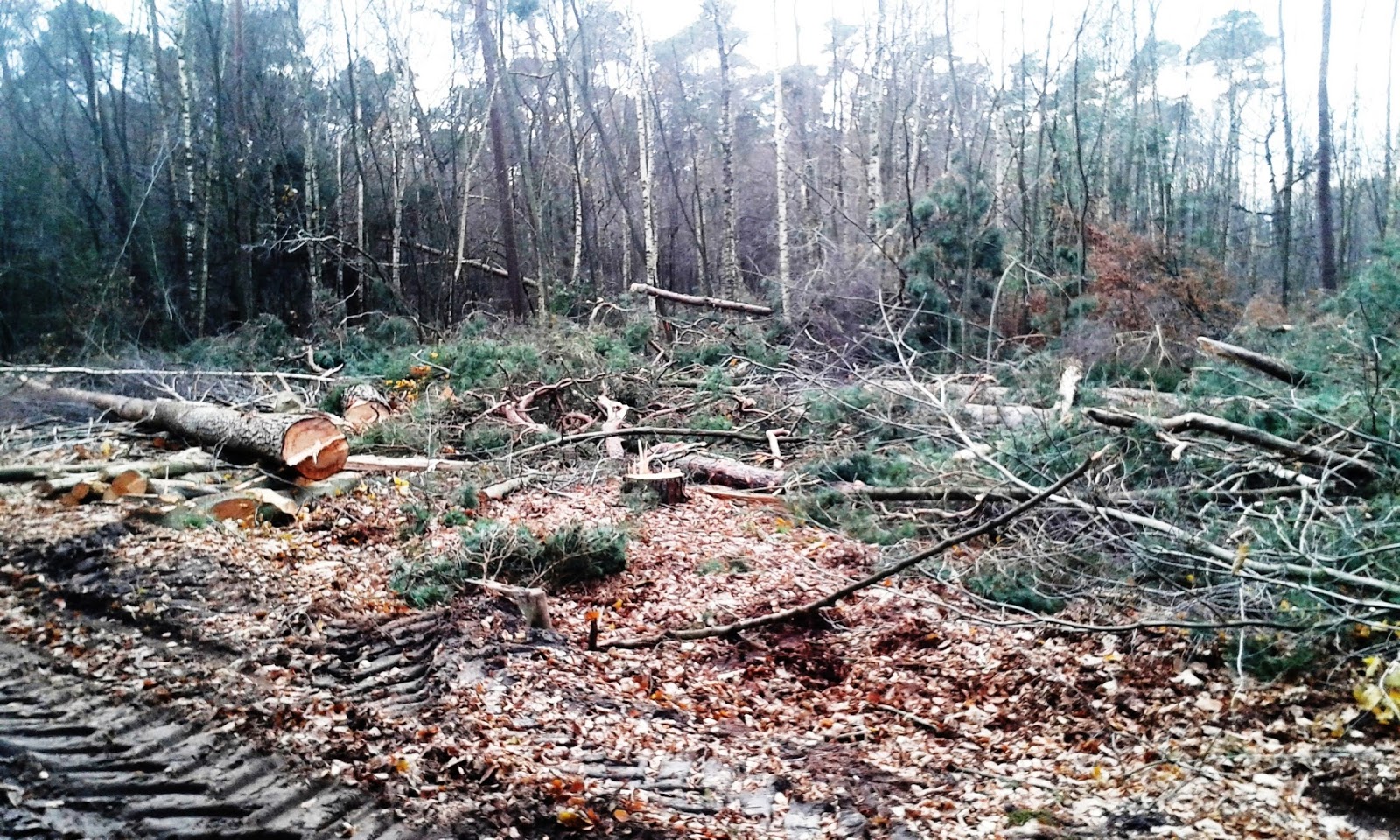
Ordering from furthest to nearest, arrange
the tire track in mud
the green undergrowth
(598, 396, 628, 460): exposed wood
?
(598, 396, 628, 460): exposed wood
the green undergrowth
the tire track in mud

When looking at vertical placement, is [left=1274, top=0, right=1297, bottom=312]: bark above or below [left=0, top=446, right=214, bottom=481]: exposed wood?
above

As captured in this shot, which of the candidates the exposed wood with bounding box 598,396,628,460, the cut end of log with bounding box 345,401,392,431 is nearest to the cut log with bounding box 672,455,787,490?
the exposed wood with bounding box 598,396,628,460

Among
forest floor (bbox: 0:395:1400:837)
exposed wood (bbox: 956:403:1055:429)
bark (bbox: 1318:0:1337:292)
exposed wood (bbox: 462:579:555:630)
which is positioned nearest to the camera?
forest floor (bbox: 0:395:1400:837)

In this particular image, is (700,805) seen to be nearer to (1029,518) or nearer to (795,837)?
(795,837)

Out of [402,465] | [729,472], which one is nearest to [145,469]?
[402,465]

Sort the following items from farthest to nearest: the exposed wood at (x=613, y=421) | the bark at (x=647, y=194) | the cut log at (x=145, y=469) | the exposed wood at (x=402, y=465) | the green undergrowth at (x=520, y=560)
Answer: the bark at (x=647, y=194)
the exposed wood at (x=613, y=421)
the exposed wood at (x=402, y=465)
the cut log at (x=145, y=469)
the green undergrowth at (x=520, y=560)

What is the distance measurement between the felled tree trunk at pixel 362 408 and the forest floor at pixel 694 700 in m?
4.13

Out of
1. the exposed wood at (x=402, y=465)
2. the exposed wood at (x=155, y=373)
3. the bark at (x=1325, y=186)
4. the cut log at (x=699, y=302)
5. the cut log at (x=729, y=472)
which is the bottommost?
the cut log at (x=729, y=472)

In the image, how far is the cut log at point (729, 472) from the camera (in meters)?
8.73

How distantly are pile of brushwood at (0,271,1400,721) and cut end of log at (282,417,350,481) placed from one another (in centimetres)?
2

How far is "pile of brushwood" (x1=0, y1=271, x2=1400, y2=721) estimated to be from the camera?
496 centimetres

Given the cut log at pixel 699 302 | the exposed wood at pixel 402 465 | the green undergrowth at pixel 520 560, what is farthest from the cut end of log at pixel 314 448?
the cut log at pixel 699 302

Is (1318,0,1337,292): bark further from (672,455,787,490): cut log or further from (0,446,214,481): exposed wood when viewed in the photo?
(0,446,214,481): exposed wood

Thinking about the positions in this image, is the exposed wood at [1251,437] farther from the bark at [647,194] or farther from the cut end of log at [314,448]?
the bark at [647,194]
